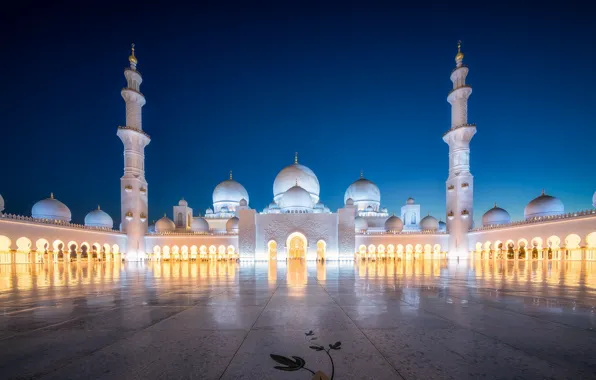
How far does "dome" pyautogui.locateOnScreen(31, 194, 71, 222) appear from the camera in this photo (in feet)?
88.3

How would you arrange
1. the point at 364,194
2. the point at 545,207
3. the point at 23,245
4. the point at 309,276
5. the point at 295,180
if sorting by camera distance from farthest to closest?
the point at 364,194
the point at 295,180
the point at 545,207
the point at 23,245
the point at 309,276

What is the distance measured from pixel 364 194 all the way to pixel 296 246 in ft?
48.8

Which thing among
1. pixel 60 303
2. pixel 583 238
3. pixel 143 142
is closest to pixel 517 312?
pixel 60 303

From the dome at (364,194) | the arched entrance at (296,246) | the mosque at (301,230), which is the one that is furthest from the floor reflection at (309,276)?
the dome at (364,194)

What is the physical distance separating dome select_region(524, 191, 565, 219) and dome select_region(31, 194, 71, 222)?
144ft

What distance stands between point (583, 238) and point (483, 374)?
967 inches

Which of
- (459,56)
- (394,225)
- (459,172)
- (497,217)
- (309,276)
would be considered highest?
(459,56)

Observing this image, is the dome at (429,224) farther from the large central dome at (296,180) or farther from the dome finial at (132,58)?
the dome finial at (132,58)

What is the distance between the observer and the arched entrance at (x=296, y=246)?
25928 mm

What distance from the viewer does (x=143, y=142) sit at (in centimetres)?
3034

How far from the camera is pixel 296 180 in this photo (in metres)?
32.6

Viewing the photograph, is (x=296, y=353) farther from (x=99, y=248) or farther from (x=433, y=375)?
(x=99, y=248)

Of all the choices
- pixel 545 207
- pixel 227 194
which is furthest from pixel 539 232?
pixel 227 194

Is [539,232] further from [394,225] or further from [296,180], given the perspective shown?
[296,180]
